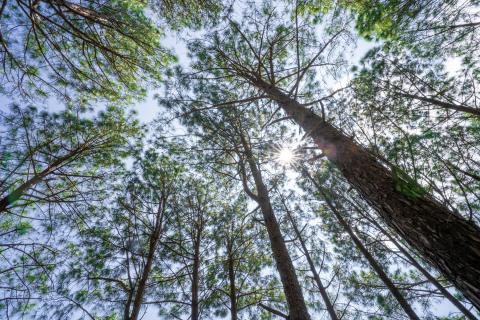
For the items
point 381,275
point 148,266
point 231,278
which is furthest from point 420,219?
point 231,278

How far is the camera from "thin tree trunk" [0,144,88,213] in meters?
3.25

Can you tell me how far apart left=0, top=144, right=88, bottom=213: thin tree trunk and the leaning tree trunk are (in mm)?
4570

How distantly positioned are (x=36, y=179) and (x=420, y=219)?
16.5 ft

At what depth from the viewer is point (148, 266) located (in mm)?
3648

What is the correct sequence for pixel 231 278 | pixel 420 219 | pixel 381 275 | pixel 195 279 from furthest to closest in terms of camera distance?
pixel 231 278 < pixel 195 279 < pixel 381 275 < pixel 420 219

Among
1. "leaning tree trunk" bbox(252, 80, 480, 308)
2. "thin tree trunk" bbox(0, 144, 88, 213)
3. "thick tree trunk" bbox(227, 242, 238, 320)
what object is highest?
"thin tree trunk" bbox(0, 144, 88, 213)

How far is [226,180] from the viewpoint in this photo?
18.3 ft

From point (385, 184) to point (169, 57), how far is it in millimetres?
4931

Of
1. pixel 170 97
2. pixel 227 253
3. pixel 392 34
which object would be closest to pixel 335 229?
pixel 227 253

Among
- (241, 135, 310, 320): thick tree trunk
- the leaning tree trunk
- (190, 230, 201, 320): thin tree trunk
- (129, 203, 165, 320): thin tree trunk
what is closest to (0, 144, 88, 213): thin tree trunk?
(129, 203, 165, 320): thin tree trunk

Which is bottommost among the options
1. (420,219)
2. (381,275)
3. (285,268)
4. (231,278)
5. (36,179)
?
(420,219)

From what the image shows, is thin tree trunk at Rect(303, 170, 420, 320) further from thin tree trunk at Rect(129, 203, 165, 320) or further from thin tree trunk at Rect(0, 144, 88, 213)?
thin tree trunk at Rect(0, 144, 88, 213)

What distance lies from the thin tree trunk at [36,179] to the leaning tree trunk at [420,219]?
4.57 m

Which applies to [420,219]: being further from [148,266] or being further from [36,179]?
[36,179]
